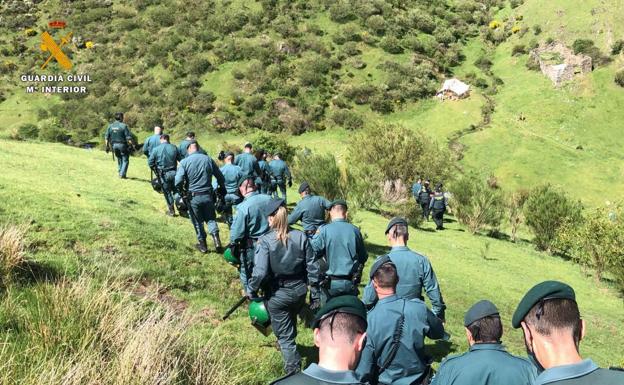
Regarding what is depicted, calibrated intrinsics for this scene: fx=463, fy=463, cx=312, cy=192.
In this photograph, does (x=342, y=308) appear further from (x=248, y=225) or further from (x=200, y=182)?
(x=200, y=182)

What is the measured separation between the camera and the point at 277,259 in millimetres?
5840

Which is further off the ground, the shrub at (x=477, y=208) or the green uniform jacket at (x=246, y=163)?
the green uniform jacket at (x=246, y=163)

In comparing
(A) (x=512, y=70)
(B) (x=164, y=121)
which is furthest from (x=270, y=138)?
(A) (x=512, y=70)

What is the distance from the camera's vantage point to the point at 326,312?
298 cm

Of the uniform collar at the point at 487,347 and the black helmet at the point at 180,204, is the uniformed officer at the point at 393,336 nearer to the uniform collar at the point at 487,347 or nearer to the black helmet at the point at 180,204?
the uniform collar at the point at 487,347

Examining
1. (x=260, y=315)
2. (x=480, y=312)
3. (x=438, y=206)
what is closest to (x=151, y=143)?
(x=260, y=315)

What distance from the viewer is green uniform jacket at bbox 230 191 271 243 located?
721 centimetres

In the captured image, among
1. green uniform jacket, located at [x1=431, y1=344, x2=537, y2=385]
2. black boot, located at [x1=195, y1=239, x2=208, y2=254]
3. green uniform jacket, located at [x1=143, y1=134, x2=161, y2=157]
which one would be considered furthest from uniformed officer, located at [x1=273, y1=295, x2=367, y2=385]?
green uniform jacket, located at [x1=143, y1=134, x2=161, y2=157]

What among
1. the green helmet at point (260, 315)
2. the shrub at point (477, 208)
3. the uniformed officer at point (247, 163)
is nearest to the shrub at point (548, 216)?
the shrub at point (477, 208)

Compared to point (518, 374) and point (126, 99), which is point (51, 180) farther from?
point (126, 99)

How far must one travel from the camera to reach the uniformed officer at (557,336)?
2.62 metres

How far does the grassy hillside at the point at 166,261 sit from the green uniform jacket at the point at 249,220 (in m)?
1.41

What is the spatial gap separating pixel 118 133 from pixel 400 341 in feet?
47.0

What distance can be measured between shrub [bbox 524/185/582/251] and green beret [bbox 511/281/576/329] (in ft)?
78.9
